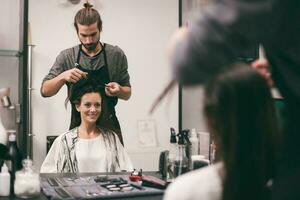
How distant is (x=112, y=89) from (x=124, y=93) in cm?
12

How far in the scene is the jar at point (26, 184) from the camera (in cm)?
184

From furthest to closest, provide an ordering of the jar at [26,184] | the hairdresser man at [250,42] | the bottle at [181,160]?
1. the bottle at [181,160]
2. the jar at [26,184]
3. the hairdresser man at [250,42]

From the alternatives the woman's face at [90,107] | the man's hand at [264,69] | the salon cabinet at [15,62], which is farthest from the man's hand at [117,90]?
the man's hand at [264,69]

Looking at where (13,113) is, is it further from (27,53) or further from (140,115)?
(140,115)

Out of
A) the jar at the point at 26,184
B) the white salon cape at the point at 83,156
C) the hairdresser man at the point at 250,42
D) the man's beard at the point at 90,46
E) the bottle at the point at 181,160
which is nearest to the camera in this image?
the hairdresser man at the point at 250,42

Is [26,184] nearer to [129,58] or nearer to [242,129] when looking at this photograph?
[242,129]

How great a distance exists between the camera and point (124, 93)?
9.82ft

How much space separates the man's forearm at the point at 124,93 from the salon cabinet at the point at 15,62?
616 millimetres

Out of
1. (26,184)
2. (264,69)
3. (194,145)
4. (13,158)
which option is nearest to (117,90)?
(194,145)

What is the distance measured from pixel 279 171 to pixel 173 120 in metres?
2.14

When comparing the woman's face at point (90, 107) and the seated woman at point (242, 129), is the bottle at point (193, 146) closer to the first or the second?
the woman's face at point (90, 107)

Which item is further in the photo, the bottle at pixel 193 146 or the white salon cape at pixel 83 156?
the white salon cape at pixel 83 156

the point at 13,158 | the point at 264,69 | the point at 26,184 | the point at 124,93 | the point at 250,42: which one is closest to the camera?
the point at 250,42

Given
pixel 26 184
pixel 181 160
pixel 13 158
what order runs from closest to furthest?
pixel 26 184
pixel 13 158
pixel 181 160
